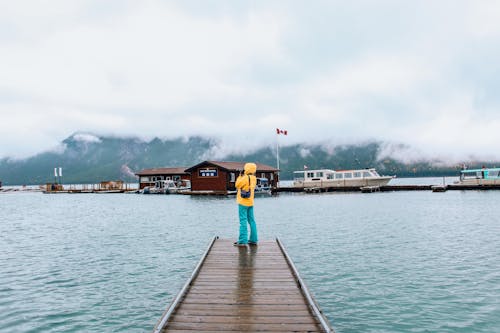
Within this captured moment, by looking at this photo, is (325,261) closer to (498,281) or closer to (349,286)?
(349,286)

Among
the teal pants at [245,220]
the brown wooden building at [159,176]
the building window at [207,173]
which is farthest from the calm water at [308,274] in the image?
the brown wooden building at [159,176]

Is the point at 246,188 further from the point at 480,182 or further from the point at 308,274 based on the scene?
the point at 480,182

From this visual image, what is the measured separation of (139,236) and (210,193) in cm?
4272

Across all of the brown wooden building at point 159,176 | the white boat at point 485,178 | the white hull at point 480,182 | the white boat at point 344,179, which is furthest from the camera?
the brown wooden building at point 159,176

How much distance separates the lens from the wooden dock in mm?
6426

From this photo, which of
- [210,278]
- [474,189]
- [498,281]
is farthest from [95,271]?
[474,189]

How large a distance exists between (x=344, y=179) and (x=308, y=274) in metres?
62.8

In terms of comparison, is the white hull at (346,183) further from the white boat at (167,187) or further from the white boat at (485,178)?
the white boat at (167,187)

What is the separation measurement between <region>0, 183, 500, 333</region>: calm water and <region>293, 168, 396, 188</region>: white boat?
45541mm

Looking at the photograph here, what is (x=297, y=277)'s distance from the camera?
9188mm

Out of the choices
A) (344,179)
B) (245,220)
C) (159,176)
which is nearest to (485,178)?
(344,179)

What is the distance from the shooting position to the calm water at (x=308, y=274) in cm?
996

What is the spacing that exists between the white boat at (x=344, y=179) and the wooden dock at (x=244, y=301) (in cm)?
6486

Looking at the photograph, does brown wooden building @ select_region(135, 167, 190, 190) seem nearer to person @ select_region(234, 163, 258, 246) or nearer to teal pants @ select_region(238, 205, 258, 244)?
teal pants @ select_region(238, 205, 258, 244)
